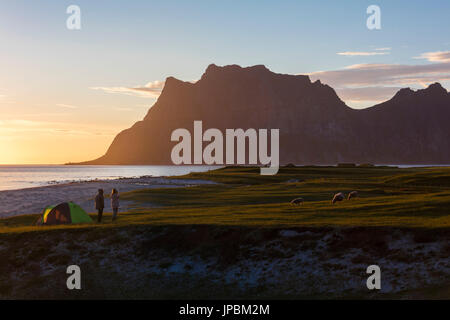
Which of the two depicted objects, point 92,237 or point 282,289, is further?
point 92,237

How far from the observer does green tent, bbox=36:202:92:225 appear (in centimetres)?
3753

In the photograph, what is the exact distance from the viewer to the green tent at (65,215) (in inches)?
1478

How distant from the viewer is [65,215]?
37750 millimetres

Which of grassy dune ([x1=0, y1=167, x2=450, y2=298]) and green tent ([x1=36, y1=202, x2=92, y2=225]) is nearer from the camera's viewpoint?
grassy dune ([x1=0, y1=167, x2=450, y2=298])

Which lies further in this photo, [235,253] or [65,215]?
[65,215]

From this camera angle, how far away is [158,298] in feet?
76.5

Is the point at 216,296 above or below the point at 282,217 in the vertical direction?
below

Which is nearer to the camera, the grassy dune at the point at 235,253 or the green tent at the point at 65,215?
the grassy dune at the point at 235,253

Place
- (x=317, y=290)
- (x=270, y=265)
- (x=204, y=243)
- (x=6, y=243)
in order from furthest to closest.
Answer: (x=6, y=243), (x=204, y=243), (x=270, y=265), (x=317, y=290)

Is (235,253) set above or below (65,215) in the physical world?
below
